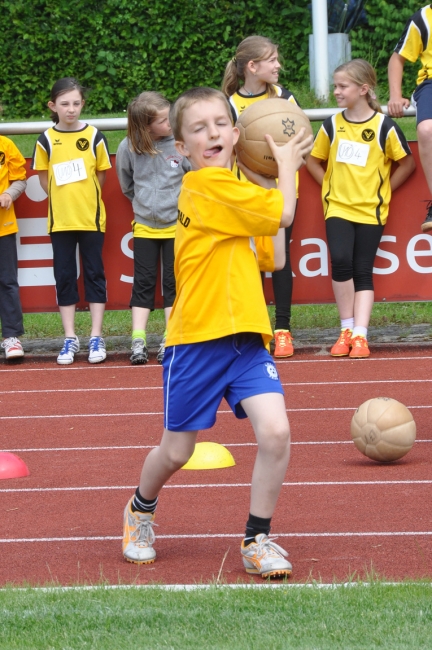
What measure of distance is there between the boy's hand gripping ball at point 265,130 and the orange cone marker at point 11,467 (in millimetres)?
2475

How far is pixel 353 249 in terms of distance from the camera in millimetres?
9602

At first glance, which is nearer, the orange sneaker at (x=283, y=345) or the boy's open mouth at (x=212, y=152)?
the boy's open mouth at (x=212, y=152)

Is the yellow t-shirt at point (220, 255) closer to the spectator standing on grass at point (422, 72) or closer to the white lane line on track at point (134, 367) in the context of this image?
the spectator standing on grass at point (422, 72)

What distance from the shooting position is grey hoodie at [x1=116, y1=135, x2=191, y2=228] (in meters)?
9.55

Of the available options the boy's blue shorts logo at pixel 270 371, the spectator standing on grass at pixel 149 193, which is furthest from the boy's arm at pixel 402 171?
the boy's blue shorts logo at pixel 270 371

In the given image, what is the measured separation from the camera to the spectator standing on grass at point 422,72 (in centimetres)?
808

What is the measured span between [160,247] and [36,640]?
6.49 meters

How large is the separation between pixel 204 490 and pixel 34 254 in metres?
5.13

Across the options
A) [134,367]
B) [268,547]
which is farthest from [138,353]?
[268,547]

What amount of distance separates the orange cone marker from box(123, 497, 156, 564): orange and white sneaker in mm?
1671

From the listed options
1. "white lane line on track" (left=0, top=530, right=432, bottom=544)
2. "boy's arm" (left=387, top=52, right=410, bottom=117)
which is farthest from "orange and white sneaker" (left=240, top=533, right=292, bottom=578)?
"boy's arm" (left=387, top=52, right=410, bottom=117)

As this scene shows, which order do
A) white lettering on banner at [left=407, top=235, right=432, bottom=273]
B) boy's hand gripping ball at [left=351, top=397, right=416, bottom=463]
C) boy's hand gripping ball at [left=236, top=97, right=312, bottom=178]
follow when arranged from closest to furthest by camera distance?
boy's hand gripping ball at [left=236, top=97, right=312, bottom=178]
boy's hand gripping ball at [left=351, top=397, right=416, bottom=463]
white lettering on banner at [left=407, top=235, right=432, bottom=273]

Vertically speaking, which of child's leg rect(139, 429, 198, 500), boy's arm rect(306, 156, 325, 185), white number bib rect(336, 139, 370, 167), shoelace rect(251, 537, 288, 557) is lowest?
shoelace rect(251, 537, 288, 557)

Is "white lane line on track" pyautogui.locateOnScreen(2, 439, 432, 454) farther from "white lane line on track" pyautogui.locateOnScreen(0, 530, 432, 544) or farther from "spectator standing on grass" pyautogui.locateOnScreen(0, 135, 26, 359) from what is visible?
"spectator standing on grass" pyautogui.locateOnScreen(0, 135, 26, 359)
